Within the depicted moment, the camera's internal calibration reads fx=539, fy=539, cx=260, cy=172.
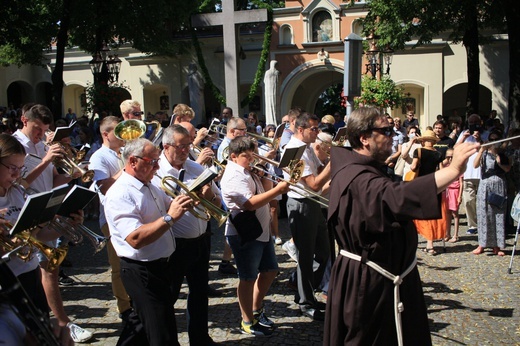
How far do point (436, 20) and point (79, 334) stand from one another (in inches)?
579

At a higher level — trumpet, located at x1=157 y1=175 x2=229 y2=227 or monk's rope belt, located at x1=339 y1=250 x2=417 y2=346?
trumpet, located at x1=157 y1=175 x2=229 y2=227

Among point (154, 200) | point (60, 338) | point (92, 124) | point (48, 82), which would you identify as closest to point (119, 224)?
point (154, 200)

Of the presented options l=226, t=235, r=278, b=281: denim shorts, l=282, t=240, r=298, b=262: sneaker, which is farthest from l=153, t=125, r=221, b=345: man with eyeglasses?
l=282, t=240, r=298, b=262: sneaker

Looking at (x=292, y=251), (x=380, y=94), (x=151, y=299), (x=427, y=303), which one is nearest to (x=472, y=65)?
(x=380, y=94)

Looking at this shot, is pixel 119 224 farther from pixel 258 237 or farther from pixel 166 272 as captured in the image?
pixel 258 237

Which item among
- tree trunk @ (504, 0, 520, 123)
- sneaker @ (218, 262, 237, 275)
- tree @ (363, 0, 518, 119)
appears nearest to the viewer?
sneaker @ (218, 262, 237, 275)

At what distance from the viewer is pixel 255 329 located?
5.42m

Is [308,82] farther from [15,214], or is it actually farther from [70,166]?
[15,214]

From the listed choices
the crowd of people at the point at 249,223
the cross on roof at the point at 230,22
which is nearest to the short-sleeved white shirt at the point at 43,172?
the crowd of people at the point at 249,223

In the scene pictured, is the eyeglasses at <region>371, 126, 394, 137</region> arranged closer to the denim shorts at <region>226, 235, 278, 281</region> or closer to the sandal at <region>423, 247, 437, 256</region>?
the denim shorts at <region>226, 235, 278, 281</region>

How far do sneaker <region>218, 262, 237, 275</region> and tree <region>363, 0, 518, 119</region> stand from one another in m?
11.6

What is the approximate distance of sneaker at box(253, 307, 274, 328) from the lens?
551 centimetres

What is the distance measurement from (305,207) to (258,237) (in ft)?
2.63

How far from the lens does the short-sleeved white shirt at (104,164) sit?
18.2 ft
